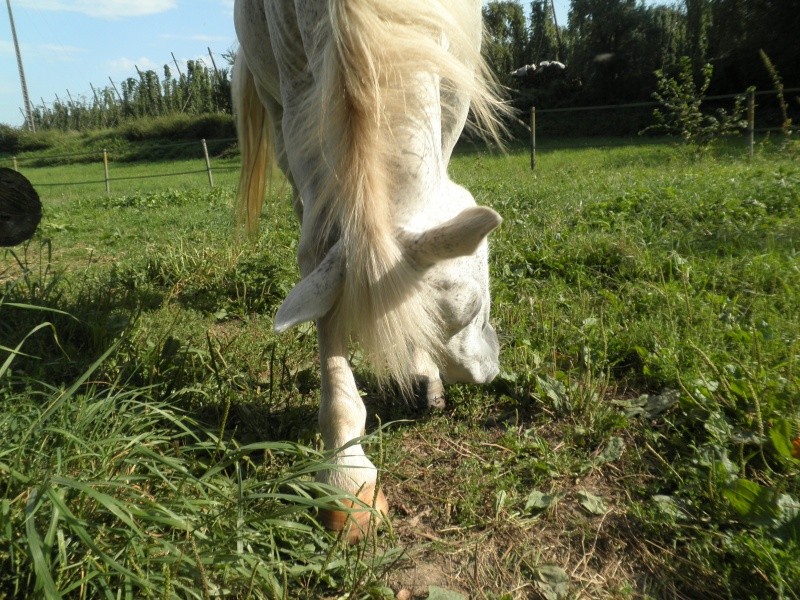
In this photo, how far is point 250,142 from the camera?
3.81 meters

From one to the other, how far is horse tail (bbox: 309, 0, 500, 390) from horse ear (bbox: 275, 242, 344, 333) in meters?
0.03

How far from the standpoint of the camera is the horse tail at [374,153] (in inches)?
62.7

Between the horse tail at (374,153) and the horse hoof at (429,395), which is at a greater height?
the horse tail at (374,153)

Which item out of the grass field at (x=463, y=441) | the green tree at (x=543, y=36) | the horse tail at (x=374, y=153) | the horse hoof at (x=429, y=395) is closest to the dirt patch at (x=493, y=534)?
the grass field at (x=463, y=441)

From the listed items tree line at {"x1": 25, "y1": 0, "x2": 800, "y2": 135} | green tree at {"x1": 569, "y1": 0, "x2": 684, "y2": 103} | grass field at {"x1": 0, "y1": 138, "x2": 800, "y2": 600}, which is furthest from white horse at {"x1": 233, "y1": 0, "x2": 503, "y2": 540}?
green tree at {"x1": 569, "y1": 0, "x2": 684, "y2": 103}

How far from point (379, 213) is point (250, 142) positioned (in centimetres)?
246

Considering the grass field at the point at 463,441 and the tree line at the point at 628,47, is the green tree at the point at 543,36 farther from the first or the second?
the grass field at the point at 463,441

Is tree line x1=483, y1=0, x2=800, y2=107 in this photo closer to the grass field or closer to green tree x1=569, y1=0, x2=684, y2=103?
green tree x1=569, y1=0, x2=684, y2=103

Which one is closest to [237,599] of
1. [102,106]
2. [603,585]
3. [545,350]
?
[603,585]

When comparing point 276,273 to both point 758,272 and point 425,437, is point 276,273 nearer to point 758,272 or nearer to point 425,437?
point 425,437

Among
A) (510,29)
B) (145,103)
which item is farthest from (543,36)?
(145,103)

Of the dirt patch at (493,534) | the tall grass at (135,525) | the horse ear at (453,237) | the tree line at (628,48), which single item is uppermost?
the tree line at (628,48)

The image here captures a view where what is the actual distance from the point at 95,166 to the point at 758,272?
98.9 feet

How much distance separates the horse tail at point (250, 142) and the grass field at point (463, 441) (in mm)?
282
